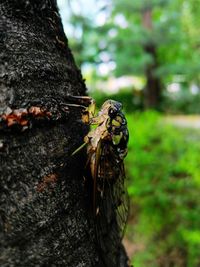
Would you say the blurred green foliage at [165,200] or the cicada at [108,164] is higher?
the cicada at [108,164]

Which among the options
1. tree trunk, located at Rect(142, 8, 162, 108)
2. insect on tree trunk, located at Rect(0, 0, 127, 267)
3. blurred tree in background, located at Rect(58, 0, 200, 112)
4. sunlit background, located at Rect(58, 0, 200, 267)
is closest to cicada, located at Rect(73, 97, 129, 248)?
insect on tree trunk, located at Rect(0, 0, 127, 267)

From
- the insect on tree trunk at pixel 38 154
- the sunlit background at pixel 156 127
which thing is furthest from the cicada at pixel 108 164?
the sunlit background at pixel 156 127

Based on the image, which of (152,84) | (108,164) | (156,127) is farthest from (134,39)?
(108,164)

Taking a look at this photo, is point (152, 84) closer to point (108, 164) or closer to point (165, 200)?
point (165, 200)

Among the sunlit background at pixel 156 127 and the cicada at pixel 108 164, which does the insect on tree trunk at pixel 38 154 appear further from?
the sunlit background at pixel 156 127

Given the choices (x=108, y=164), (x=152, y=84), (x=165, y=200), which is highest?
(x=152, y=84)

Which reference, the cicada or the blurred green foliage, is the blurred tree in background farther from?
the cicada

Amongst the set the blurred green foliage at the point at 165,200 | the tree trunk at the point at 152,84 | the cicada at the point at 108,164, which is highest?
the tree trunk at the point at 152,84
